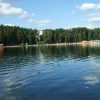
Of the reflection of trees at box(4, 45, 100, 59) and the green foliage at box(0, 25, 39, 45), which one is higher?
the green foliage at box(0, 25, 39, 45)

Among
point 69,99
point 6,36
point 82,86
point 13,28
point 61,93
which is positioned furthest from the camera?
point 13,28

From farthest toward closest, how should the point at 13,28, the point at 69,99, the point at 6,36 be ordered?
the point at 13,28 < the point at 6,36 < the point at 69,99

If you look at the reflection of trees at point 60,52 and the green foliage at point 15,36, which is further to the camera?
the green foliage at point 15,36

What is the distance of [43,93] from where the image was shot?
12875 mm

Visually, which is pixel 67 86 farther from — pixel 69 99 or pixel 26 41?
pixel 26 41

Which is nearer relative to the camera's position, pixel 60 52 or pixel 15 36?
pixel 60 52

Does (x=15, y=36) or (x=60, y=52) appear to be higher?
(x=15, y=36)

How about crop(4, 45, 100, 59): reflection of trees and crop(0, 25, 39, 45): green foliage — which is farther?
crop(0, 25, 39, 45): green foliage

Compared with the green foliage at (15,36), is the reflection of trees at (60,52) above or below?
below

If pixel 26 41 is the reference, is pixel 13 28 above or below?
above

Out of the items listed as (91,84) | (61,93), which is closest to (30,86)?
(61,93)

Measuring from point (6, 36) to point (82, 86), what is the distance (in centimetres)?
16007

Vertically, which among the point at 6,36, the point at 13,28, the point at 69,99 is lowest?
the point at 69,99

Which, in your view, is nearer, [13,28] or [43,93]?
[43,93]
